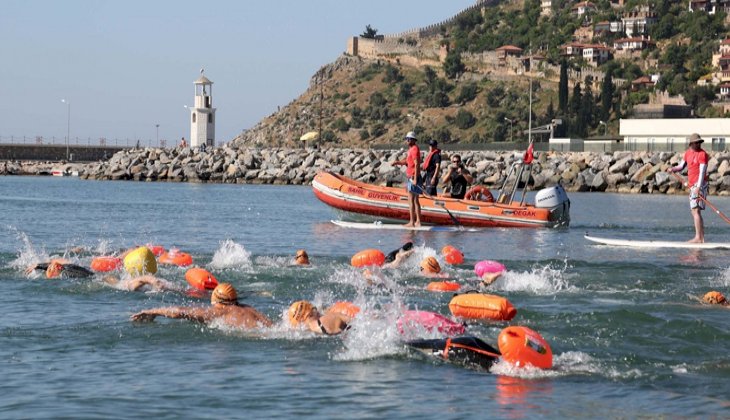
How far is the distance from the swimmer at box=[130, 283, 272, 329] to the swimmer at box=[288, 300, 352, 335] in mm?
387

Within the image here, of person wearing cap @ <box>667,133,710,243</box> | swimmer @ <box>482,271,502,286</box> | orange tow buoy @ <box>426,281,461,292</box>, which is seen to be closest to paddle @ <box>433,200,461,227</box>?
person wearing cap @ <box>667,133,710,243</box>

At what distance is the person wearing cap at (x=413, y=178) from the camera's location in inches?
955

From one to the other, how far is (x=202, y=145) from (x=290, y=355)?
71422 mm

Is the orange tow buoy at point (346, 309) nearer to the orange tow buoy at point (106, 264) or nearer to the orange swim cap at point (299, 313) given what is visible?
the orange swim cap at point (299, 313)

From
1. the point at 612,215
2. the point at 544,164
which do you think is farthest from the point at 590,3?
the point at 612,215

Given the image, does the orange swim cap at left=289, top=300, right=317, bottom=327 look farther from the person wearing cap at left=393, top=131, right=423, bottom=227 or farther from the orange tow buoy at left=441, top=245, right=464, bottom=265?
the person wearing cap at left=393, top=131, right=423, bottom=227

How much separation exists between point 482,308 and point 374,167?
168 feet

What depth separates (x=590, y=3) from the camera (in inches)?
5989

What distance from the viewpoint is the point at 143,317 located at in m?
12.2

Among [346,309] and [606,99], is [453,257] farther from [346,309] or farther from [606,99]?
[606,99]

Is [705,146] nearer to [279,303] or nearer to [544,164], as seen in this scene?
[544,164]

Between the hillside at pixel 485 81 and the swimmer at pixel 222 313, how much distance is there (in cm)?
8598

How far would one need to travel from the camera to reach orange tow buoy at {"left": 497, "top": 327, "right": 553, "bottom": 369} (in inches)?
405

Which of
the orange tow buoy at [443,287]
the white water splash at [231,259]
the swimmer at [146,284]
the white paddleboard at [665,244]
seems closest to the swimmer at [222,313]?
the swimmer at [146,284]
